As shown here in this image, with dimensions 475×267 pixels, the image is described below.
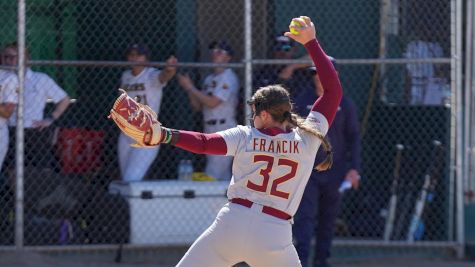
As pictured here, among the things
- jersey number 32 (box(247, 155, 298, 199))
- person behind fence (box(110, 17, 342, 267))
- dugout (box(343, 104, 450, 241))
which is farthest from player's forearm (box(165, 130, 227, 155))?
dugout (box(343, 104, 450, 241))

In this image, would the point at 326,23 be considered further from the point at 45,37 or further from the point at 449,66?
the point at 45,37

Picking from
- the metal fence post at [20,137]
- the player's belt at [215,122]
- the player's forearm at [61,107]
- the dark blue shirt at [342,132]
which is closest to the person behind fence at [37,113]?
the player's forearm at [61,107]

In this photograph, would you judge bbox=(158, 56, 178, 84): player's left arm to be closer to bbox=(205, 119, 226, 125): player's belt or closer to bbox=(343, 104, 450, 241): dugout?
bbox=(205, 119, 226, 125): player's belt

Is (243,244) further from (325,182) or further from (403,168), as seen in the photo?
(403,168)

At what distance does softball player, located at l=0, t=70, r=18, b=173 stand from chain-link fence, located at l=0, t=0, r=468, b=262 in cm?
7

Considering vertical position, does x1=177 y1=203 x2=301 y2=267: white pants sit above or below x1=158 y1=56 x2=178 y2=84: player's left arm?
below

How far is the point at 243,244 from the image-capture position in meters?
5.48

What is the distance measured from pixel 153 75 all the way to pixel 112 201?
1.20 metres

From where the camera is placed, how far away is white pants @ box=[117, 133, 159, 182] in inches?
376

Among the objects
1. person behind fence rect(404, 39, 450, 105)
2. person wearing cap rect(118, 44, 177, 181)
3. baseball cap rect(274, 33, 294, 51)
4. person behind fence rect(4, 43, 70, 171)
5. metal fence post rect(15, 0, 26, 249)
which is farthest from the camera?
person behind fence rect(404, 39, 450, 105)

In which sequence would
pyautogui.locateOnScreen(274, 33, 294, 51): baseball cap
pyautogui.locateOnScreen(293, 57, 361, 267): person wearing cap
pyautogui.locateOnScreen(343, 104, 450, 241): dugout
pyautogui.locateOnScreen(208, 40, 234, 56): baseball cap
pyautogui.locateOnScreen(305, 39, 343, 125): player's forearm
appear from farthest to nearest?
pyautogui.locateOnScreen(343, 104, 450, 241): dugout
pyautogui.locateOnScreen(274, 33, 294, 51): baseball cap
pyautogui.locateOnScreen(208, 40, 234, 56): baseball cap
pyautogui.locateOnScreen(293, 57, 361, 267): person wearing cap
pyautogui.locateOnScreen(305, 39, 343, 125): player's forearm

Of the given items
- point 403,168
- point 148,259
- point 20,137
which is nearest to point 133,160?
point 148,259

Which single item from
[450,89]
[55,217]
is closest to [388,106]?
[450,89]

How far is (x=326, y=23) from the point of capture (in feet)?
34.6
